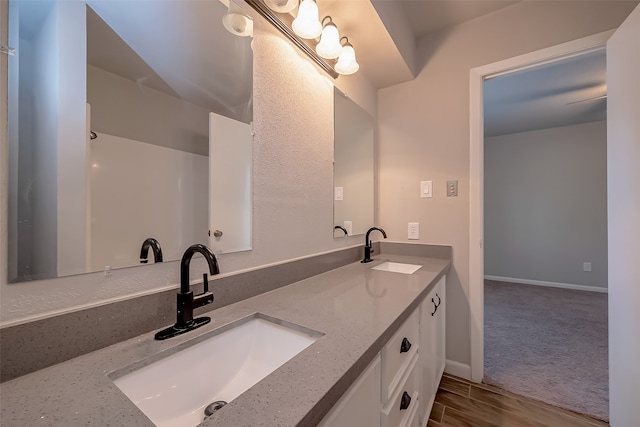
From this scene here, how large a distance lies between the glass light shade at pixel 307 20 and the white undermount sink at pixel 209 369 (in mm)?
1182

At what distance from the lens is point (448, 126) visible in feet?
5.74

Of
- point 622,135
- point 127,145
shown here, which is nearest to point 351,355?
point 127,145

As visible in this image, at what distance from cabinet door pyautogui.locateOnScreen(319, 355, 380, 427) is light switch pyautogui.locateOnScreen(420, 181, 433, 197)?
1.40 meters

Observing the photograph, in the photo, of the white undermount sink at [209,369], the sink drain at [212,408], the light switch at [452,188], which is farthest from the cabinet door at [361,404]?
the light switch at [452,188]

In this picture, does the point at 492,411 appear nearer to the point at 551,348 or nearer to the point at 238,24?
the point at 551,348

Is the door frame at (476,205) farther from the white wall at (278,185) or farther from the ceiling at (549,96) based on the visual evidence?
the white wall at (278,185)

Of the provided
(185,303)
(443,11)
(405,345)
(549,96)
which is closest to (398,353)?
(405,345)

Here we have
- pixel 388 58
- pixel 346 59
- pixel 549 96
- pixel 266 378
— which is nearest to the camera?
pixel 266 378

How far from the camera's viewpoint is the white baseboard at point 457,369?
5.52ft

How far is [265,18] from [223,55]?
27 centimetres

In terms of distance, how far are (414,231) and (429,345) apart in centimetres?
83

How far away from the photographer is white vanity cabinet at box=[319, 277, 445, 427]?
0.57m

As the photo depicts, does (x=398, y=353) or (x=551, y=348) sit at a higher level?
(x=398, y=353)

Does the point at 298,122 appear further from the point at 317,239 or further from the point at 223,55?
the point at 317,239
